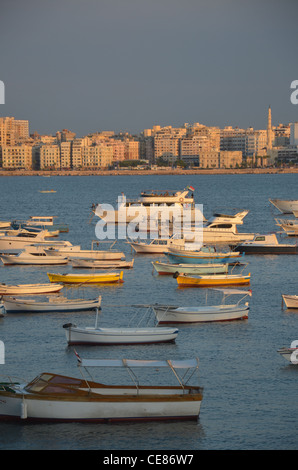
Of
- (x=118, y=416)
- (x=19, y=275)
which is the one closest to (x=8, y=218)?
(x=19, y=275)

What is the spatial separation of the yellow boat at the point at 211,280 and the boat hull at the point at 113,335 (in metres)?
7.42

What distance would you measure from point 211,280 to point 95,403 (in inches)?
499

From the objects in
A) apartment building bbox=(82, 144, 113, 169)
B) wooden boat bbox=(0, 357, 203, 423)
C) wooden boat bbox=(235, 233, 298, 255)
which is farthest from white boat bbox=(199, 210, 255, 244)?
apartment building bbox=(82, 144, 113, 169)

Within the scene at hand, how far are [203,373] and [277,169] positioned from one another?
172366mm

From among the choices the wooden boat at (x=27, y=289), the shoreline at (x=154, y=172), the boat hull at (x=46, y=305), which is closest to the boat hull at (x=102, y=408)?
the boat hull at (x=46, y=305)

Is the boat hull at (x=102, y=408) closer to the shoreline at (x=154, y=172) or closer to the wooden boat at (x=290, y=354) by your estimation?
the wooden boat at (x=290, y=354)

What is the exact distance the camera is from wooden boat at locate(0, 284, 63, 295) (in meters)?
23.3

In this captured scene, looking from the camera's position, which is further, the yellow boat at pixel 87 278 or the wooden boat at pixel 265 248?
→ the wooden boat at pixel 265 248

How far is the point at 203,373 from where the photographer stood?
16.9 metres

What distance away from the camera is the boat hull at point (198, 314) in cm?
2064

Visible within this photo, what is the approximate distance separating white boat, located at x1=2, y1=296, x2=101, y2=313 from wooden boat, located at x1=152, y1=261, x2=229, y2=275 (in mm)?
6627

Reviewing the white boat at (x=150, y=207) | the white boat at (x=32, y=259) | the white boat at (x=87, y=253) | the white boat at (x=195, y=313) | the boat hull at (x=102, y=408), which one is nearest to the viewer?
the boat hull at (x=102, y=408)

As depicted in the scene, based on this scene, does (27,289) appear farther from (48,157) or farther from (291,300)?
(48,157)
